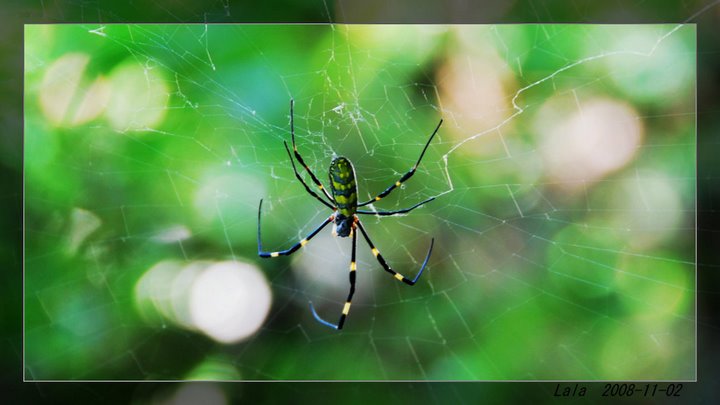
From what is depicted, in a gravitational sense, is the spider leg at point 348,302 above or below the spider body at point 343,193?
below

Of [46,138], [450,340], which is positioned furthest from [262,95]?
[450,340]

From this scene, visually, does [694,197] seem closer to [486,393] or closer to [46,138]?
[486,393]

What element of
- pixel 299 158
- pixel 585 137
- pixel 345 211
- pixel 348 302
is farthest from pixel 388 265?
pixel 585 137

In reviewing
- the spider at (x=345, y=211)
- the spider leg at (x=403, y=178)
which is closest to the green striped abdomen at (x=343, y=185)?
the spider at (x=345, y=211)

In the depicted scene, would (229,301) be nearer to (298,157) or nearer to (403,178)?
(298,157)

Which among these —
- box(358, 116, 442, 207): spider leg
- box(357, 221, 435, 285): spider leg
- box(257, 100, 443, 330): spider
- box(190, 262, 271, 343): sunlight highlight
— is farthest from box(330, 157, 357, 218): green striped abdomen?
box(190, 262, 271, 343): sunlight highlight

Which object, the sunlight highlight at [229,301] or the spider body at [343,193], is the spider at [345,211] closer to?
the spider body at [343,193]

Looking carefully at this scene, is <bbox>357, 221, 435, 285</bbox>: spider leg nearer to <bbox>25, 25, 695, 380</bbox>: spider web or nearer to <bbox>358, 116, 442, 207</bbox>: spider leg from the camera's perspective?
<bbox>25, 25, 695, 380</bbox>: spider web

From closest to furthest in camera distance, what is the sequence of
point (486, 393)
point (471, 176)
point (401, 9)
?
point (401, 9) < point (486, 393) < point (471, 176)
